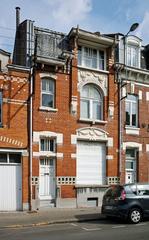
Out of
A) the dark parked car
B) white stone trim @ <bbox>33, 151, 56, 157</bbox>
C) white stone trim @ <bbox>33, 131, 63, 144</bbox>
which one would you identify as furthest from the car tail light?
white stone trim @ <bbox>33, 131, 63, 144</bbox>

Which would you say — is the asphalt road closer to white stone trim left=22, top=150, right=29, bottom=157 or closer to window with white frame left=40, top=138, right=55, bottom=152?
white stone trim left=22, top=150, right=29, bottom=157

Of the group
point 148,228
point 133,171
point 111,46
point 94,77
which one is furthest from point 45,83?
point 148,228

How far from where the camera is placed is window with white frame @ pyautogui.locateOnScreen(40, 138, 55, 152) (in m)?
22.4

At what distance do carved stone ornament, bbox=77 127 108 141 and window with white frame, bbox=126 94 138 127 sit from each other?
209 centimetres

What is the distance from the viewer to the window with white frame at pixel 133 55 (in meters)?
26.2

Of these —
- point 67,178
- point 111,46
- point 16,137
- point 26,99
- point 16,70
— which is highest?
point 111,46

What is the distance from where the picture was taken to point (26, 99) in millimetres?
21672

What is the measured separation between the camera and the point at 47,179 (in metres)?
22.4

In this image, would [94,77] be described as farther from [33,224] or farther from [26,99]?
[33,224]

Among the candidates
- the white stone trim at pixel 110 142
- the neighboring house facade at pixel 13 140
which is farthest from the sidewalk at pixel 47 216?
the white stone trim at pixel 110 142

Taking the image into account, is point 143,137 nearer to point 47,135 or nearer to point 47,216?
point 47,135

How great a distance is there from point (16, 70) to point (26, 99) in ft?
5.15

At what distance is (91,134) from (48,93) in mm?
3505

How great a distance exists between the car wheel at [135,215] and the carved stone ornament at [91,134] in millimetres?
7167
